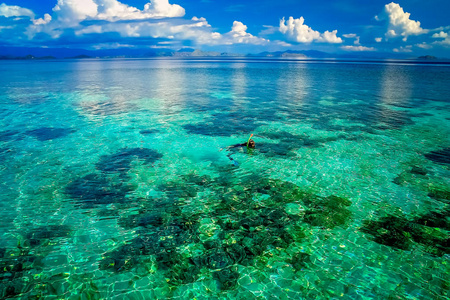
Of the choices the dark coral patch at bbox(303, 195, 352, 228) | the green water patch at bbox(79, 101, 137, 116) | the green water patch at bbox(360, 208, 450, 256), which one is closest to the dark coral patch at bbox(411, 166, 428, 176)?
the green water patch at bbox(360, 208, 450, 256)

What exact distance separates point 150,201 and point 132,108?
23.2 m

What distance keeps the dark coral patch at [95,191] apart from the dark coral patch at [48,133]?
9700 mm

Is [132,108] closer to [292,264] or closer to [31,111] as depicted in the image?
[31,111]

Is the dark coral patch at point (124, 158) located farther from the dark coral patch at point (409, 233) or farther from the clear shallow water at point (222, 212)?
the dark coral patch at point (409, 233)

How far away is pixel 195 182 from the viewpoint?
1398 centimetres

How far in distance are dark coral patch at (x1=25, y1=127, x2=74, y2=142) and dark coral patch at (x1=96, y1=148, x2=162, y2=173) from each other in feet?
24.0

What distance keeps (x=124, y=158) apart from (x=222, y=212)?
8.95m

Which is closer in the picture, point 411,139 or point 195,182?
point 195,182

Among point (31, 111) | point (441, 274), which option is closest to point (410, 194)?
point (441, 274)

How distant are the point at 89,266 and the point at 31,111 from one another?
29.9m

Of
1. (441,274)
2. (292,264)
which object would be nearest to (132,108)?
(292,264)

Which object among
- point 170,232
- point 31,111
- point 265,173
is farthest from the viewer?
point 31,111

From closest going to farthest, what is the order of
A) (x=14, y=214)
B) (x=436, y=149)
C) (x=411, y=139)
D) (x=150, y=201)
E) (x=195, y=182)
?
(x=14, y=214) → (x=150, y=201) → (x=195, y=182) → (x=436, y=149) → (x=411, y=139)

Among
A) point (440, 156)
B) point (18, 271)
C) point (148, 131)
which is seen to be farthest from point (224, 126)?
point (18, 271)
